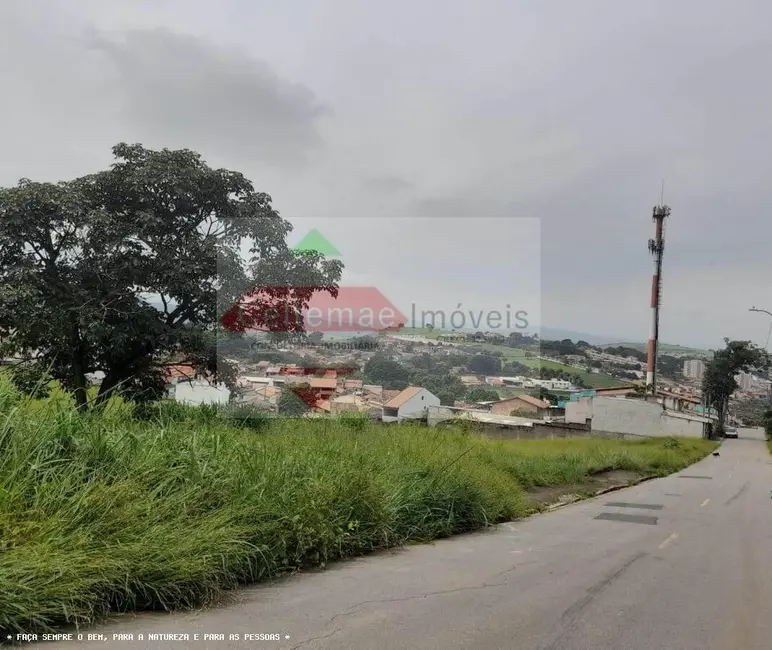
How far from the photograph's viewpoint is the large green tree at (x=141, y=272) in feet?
41.4

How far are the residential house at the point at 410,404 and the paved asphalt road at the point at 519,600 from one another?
42.0 feet

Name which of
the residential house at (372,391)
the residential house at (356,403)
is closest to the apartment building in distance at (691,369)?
the residential house at (372,391)

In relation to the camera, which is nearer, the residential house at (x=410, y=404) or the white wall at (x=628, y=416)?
the residential house at (x=410, y=404)

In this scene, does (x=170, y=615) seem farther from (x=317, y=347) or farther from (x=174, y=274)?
(x=317, y=347)

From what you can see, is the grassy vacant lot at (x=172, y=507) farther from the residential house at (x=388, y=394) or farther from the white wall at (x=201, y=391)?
the residential house at (x=388, y=394)

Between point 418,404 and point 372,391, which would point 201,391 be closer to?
point 372,391

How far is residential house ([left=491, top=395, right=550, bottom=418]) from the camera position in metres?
39.6

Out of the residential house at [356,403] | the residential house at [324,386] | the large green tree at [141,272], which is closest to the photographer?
the large green tree at [141,272]

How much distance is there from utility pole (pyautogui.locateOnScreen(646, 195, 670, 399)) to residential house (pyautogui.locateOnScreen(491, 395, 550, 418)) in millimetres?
17782

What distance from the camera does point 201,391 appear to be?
1730cm

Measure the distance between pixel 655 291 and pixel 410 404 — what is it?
44.7 meters

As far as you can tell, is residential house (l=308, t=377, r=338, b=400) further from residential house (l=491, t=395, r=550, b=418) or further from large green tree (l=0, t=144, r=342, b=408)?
residential house (l=491, t=395, r=550, b=418)

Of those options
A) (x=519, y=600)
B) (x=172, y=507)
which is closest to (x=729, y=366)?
(x=519, y=600)

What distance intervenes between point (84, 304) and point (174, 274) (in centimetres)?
191
